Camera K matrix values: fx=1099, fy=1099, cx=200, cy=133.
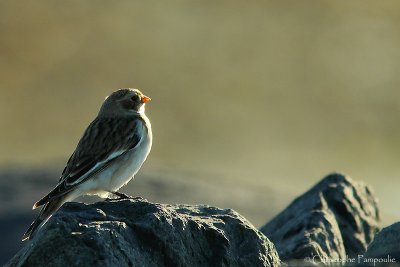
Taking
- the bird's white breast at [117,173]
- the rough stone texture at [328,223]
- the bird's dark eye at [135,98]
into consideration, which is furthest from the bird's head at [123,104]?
the rough stone texture at [328,223]

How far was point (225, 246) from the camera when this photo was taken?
6.95 metres

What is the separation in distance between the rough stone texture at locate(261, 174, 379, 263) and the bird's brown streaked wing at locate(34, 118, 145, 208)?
1503 millimetres

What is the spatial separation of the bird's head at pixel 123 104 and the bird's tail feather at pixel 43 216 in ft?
4.57

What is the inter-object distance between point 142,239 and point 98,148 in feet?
6.92

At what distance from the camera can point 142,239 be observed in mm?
6598

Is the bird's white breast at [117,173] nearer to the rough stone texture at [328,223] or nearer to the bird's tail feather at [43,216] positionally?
the bird's tail feather at [43,216]

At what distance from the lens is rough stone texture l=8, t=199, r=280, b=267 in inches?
244

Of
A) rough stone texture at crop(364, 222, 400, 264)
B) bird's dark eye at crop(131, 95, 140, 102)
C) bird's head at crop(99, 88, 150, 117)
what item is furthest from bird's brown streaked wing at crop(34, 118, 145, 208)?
rough stone texture at crop(364, 222, 400, 264)

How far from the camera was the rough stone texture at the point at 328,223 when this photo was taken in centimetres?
877

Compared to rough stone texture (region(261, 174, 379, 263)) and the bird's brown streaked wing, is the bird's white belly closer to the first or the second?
the bird's brown streaked wing

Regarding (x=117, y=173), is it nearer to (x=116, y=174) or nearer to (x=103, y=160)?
(x=116, y=174)

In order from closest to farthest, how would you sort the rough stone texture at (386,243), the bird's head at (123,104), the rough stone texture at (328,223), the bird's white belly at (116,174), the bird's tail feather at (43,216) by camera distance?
1. the rough stone texture at (386,243)
2. the bird's tail feather at (43,216)
3. the bird's white belly at (116,174)
4. the rough stone texture at (328,223)
5. the bird's head at (123,104)

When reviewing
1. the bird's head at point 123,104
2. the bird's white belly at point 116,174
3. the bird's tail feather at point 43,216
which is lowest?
the bird's tail feather at point 43,216

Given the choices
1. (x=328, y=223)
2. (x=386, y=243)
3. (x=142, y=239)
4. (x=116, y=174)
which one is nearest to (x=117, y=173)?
(x=116, y=174)
